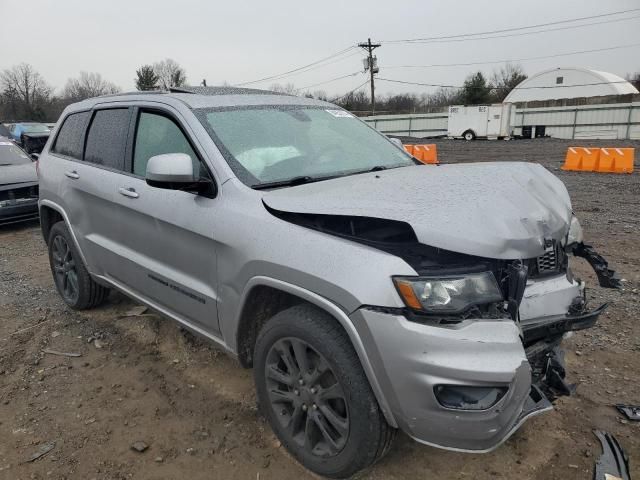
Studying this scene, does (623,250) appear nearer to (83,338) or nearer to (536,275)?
(536,275)

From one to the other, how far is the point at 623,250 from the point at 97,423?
5.97 m

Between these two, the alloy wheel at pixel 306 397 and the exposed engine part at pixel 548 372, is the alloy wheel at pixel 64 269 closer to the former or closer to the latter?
the alloy wheel at pixel 306 397

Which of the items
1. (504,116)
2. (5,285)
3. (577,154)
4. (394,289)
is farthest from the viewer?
(504,116)

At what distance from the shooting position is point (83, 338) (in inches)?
163

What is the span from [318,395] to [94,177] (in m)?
2.50

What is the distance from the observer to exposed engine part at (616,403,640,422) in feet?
9.46

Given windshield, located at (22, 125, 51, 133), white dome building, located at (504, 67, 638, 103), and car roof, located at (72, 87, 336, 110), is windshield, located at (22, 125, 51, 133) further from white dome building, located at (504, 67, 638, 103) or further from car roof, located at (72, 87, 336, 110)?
white dome building, located at (504, 67, 638, 103)

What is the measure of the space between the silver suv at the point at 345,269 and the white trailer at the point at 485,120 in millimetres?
30678

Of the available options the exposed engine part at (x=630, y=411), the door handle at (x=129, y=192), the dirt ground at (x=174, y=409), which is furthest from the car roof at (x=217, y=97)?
the exposed engine part at (x=630, y=411)

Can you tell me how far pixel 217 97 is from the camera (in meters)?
3.34

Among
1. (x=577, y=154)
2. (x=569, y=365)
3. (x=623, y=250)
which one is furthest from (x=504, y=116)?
(x=569, y=365)

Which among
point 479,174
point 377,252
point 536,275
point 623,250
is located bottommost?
point 623,250

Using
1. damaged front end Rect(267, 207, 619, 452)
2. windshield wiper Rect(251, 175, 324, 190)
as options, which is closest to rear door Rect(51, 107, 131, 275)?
windshield wiper Rect(251, 175, 324, 190)

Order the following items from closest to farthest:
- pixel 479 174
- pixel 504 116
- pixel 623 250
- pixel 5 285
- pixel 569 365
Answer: pixel 479 174
pixel 569 365
pixel 5 285
pixel 623 250
pixel 504 116
